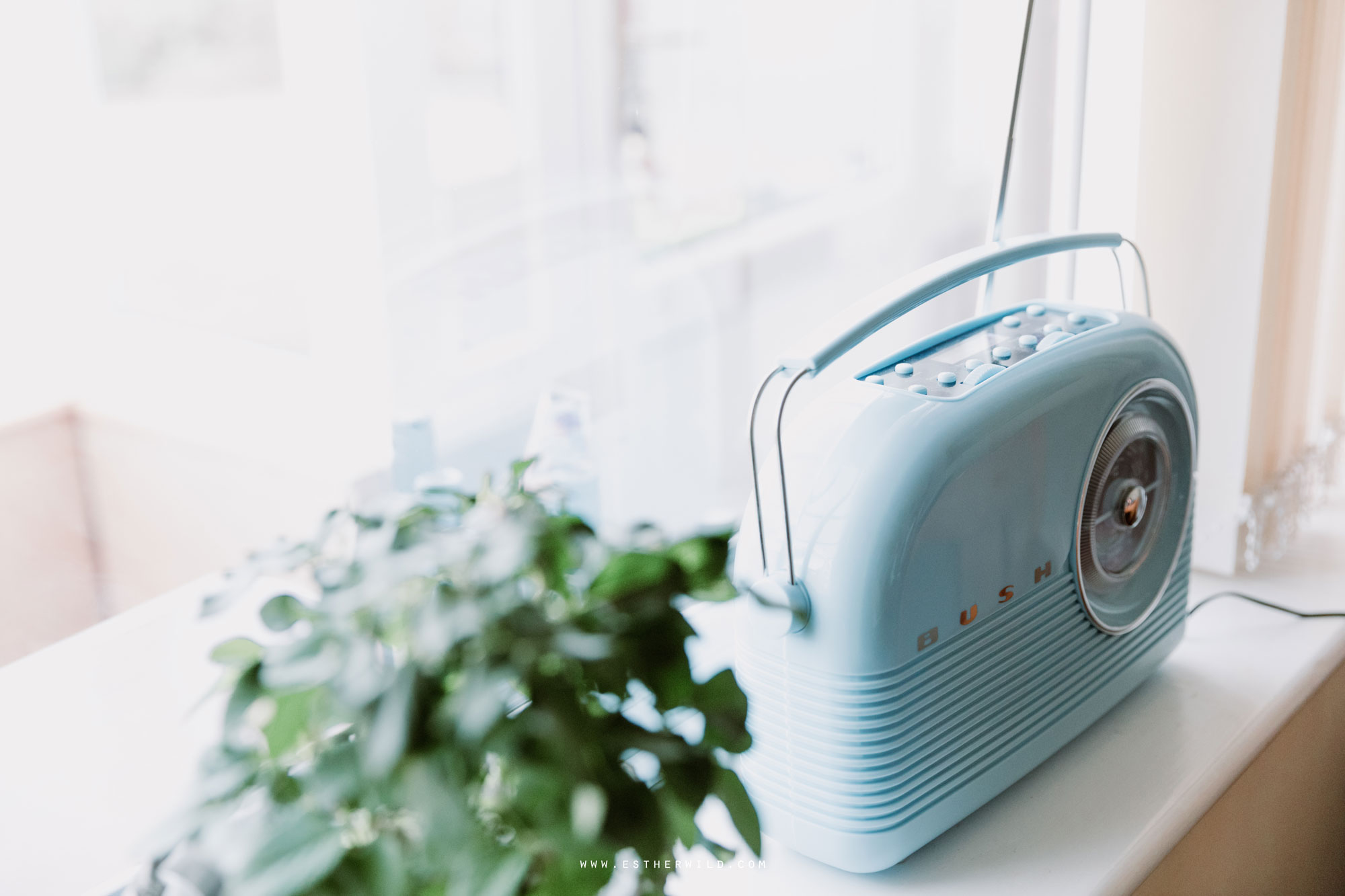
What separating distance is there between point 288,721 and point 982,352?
51cm

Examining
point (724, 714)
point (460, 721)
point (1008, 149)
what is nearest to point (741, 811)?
point (724, 714)

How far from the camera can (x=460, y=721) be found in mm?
445

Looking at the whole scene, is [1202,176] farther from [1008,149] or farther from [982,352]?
[982,352]

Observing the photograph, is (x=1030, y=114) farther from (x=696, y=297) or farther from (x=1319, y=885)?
(x=1319, y=885)

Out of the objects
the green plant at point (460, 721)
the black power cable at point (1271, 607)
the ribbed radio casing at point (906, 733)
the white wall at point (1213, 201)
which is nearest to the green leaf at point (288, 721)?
the green plant at point (460, 721)

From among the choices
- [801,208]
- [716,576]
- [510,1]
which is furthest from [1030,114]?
[716,576]

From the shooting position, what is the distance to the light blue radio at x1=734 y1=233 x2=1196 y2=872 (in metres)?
A: 0.70


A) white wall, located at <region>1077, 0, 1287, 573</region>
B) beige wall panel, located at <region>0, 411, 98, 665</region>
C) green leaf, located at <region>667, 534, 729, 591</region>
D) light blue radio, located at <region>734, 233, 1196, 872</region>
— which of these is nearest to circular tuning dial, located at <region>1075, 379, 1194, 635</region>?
light blue radio, located at <region>734, 233, 1196, 872</region>

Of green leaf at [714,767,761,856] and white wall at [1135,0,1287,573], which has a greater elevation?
white wall at [1135,0,1287,573]

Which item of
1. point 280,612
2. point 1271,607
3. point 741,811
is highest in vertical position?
point 280,612

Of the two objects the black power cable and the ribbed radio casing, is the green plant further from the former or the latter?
the black power cable

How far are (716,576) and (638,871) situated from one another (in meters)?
0.14

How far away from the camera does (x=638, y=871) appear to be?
54cm

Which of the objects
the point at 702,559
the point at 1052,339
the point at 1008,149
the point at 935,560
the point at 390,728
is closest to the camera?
the point at 390,728
